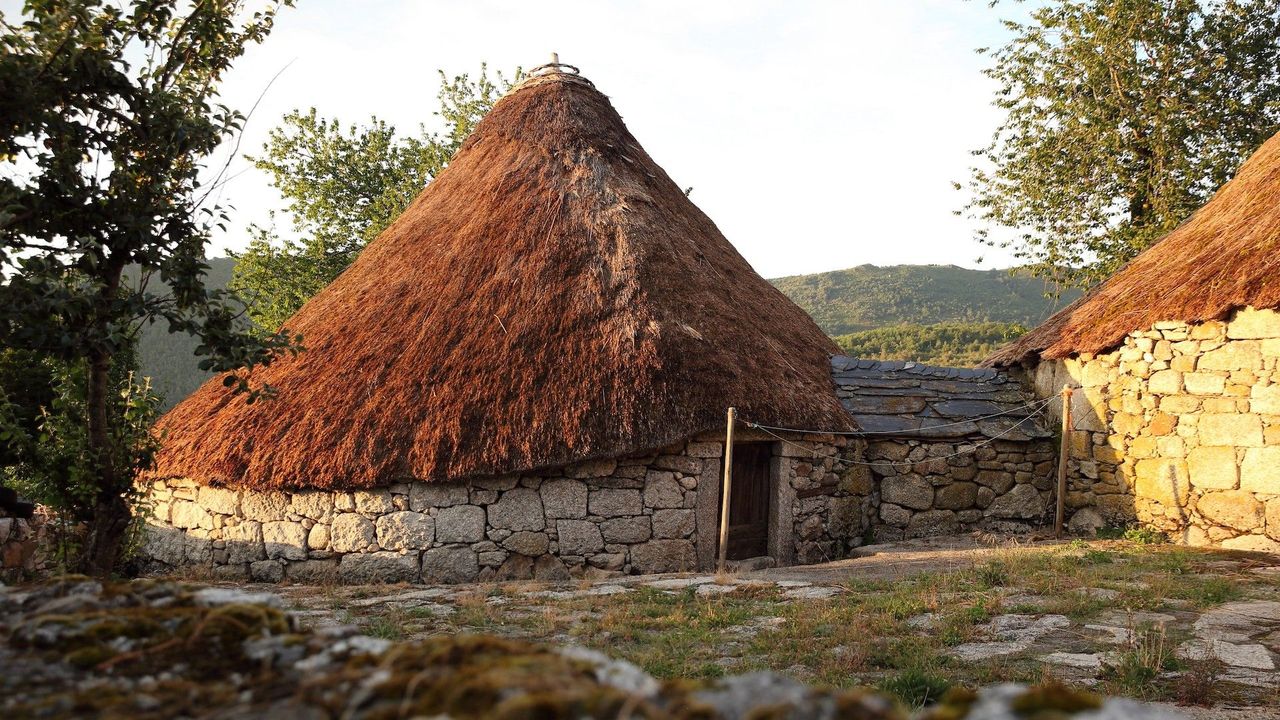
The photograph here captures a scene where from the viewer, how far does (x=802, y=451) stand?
10.6 metres

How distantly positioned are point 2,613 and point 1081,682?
5143 mm

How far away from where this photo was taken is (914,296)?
46.5m

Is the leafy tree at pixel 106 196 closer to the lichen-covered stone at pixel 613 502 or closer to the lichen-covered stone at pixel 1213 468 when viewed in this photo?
the lichen-covered stone at pixel 613 502

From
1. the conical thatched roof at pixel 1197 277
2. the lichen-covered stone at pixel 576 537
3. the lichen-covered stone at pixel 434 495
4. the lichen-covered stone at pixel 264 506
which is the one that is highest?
the conical thatched roof at pixel 1197 277

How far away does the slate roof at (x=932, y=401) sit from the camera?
Result: 1158 cm

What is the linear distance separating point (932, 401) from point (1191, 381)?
3.22 meters

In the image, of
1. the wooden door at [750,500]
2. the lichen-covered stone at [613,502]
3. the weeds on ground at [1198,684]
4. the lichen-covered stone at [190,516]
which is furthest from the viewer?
the wooden door at [750,500]

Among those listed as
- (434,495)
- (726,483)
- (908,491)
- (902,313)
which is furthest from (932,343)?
(434,495)

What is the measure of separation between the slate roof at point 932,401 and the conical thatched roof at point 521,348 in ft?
1.58

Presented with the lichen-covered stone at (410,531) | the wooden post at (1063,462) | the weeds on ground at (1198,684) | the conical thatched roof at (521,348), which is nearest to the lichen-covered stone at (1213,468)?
the wooden post at (1063,462)

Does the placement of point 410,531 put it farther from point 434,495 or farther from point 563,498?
point 563,498

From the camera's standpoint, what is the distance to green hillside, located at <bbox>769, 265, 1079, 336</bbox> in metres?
42.6

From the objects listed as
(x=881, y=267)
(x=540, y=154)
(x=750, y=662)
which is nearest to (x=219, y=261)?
(x=881, y=267)

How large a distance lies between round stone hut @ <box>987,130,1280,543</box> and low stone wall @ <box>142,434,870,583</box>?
520 centimetres
